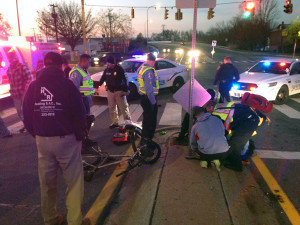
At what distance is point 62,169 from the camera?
2.53 m

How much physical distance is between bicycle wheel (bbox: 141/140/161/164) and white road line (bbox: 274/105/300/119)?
513cm

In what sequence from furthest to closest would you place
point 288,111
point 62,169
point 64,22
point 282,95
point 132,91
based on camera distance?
point 64,22, point 132,91, point 282,95, point 288,111, point 62,169

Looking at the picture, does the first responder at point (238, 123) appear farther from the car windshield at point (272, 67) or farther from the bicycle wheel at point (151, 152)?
the car windshield at point (272, 67)

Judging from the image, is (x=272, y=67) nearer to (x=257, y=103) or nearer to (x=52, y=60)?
(x=257, y=103)

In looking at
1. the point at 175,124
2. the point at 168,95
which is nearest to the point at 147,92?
the point at 175,124

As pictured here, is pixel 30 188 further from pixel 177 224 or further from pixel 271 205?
pixel 271 205

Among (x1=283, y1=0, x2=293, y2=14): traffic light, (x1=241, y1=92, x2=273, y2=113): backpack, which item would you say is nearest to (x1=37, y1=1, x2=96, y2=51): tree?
(x1=283, y1=0, x2=293, y2=14): traffic light

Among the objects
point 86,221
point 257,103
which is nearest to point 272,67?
point 257,103

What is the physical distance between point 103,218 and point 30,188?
140cm

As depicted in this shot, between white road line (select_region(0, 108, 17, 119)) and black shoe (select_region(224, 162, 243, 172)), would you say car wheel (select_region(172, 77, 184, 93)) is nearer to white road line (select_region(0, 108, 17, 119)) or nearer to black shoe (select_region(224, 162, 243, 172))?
white road line (select_region(0, 108, 17, 119))

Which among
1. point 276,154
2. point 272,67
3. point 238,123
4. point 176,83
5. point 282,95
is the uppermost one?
point 272,67

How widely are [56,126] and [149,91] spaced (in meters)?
2.63

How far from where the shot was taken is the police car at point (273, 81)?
8531 mm

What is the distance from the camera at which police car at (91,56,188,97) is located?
9.21 meters
